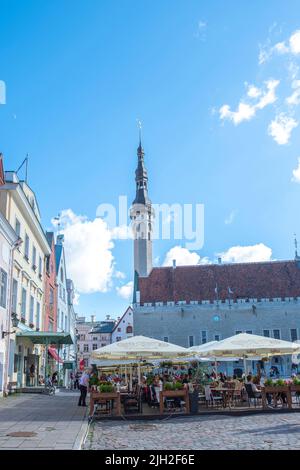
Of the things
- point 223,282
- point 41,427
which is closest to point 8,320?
point 41,427

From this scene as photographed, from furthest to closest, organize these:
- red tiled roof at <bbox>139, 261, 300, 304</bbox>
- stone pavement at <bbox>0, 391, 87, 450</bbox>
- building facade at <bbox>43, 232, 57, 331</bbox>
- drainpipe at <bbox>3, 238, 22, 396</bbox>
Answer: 1. red tiled roof at <bbox>139, 261, 300, 304</bbox>
2. building facade at <bbox>43, 232, 57, 331</bbox>
3. drainpipe at <bbox>3, 238, 22, 396</bbox>
4. stone pavement at <bbox>0, 391, 87, 450</bbox>

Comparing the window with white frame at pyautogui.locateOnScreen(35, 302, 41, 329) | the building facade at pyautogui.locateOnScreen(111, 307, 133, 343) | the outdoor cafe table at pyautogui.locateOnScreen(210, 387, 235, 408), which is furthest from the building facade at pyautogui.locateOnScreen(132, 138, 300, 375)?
the building facade at pyautogui.locateOnScreen(111, 307, 133, 343)

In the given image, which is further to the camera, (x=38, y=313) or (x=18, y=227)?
(x=38, y=313)

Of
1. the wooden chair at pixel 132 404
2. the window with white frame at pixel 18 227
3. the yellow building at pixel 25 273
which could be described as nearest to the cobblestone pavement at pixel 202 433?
the wooden chair at pixel 132 404

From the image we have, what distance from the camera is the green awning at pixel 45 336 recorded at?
26995 millimetres

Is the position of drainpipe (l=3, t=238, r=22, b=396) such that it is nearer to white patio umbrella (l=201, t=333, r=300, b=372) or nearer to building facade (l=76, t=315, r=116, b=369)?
white patio umbrella (l=201, t=333, r=300, b=372)

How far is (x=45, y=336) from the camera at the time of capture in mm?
27891

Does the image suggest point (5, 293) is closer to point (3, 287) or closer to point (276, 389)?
point (3, 287)

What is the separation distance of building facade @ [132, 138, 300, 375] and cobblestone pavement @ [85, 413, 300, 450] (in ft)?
121

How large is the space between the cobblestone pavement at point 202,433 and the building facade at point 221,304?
36.8 metres

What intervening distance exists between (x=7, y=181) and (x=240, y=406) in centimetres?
1485

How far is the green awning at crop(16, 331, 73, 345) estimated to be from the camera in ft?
88.6

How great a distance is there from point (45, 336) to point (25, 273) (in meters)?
3.74
